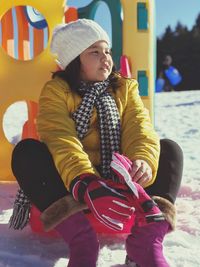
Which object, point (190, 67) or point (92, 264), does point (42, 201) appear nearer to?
point (92, 264)

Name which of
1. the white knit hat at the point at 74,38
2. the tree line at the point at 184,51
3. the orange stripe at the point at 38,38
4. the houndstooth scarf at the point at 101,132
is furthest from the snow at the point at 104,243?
the tree line at the point at 184,51

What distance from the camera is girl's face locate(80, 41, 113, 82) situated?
5.01ft

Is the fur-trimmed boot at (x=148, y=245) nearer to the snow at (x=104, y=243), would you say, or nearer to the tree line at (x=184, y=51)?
the snow at (x=104, y=243)

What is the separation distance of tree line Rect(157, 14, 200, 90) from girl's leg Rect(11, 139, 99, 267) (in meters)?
15.2

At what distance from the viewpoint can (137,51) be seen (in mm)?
2021

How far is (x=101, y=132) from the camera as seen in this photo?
146 cm

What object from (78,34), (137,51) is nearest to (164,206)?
(78,34)

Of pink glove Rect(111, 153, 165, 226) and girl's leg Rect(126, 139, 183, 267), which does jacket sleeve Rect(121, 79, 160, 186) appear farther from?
pink glove Rect(111, 153, 165, 226)

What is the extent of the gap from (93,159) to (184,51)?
17.3 meters

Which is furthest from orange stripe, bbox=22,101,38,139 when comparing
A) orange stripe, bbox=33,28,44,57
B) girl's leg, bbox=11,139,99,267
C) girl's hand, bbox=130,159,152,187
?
girl's hand, bbox=130,159,152,187

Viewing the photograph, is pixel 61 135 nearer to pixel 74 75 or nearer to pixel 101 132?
pixel 101 132

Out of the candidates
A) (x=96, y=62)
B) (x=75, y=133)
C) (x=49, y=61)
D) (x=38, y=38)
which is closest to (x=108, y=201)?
(x=75, y=133)

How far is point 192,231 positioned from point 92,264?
53 centimetres

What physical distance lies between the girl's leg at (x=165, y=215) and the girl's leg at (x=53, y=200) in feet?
0.32
